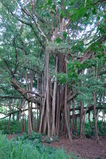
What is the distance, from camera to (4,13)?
5.72 metres

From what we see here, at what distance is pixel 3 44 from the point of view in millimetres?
5934

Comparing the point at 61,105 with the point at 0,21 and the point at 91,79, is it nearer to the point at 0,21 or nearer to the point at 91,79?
the point at 91,79

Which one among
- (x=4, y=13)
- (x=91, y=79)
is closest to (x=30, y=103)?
(x=91, y=79)

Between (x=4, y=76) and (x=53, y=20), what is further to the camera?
(x=53, y=20)

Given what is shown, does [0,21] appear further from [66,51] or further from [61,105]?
[61,105]

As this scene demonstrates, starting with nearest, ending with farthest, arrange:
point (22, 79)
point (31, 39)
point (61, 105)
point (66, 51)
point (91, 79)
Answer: point (91, 79) → point (66, 51) → point (61, 105) → point (31, 39) → point (22, 79)

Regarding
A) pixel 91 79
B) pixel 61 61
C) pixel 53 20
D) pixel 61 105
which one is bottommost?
pixel 61 105

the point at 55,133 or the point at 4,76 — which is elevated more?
the point at 4,76

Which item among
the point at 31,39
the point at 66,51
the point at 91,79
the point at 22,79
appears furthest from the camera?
the point at 22,79

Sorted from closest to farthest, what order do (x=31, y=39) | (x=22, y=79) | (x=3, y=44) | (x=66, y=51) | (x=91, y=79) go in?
(x=91, y=79)
(x=66, y=51)
(x=3, y=44)
(x=31, y=39)
(x=22, y=79)

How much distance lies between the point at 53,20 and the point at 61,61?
1.57 metres

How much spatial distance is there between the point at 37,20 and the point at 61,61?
188cm

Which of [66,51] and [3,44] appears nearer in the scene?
[66,51]

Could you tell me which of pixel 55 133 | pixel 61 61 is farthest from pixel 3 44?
pixel 55 133
